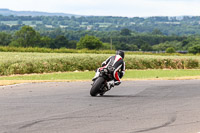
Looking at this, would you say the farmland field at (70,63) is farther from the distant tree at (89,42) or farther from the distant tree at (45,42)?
the distant tree at (89,42)

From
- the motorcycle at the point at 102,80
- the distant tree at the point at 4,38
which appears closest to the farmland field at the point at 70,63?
the motorcycle at the point at 102,80

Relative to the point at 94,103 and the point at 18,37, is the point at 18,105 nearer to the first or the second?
the point at 94,103

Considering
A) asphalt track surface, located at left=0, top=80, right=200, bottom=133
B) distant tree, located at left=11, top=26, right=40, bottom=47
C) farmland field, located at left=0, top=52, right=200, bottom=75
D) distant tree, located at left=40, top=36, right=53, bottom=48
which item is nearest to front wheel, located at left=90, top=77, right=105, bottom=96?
asphalt track surface, located at left=0, top=80, right=200, bottom=133

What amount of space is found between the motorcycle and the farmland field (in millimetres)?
20686

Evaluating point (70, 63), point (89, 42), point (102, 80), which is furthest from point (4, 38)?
point (102, 80)

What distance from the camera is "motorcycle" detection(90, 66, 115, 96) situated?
49.1 feet

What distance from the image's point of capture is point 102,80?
15.0m

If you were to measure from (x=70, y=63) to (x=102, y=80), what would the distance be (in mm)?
25130

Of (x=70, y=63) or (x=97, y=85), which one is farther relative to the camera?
(x=70, y=63)

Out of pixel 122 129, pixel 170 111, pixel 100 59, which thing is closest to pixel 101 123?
pixel 122 129

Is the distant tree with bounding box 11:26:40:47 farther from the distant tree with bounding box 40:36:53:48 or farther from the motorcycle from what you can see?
the motorcycle

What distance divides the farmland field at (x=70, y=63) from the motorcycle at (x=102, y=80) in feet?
67.9

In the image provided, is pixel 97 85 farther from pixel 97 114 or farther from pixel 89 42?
pixel 89 42

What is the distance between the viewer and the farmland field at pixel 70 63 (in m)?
35.7
